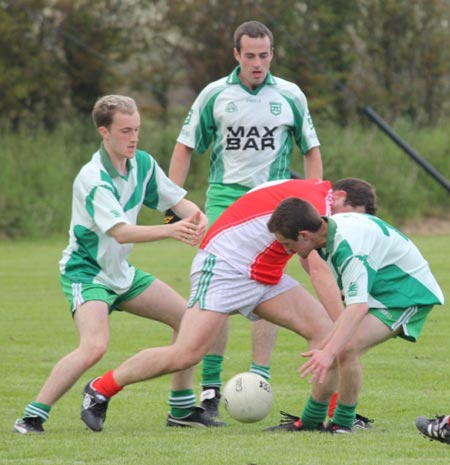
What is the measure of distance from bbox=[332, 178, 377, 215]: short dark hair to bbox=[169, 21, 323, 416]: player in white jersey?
4.39 ft

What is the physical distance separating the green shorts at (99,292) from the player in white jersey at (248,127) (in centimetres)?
109

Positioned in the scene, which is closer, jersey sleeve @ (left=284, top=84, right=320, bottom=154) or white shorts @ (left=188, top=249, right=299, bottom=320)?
white shorts @ (left=188, top=249, right=299, bottom=320)

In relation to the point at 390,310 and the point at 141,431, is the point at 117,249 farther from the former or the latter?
the point at 390,310

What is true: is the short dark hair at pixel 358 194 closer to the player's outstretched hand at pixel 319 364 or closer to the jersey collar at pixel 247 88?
the player's outstretched hand at pixel 319 364

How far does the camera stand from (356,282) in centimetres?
675

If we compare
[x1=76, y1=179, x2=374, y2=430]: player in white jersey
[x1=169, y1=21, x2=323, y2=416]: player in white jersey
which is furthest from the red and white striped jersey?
[x1=169, y1=21, x2=323, y2=416]: player in white jersey

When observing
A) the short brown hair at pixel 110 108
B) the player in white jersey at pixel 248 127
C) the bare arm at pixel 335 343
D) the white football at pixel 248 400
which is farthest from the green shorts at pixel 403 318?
the short brown hair at pixel 110 108

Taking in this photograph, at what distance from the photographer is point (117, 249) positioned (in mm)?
7605

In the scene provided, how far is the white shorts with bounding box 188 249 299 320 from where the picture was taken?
7.36 meters

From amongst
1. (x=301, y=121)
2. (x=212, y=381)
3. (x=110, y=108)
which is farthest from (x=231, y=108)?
(x=212, y=381)

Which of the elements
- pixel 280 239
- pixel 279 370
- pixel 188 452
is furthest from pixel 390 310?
pixel 279 370

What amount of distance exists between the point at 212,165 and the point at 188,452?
2889mm

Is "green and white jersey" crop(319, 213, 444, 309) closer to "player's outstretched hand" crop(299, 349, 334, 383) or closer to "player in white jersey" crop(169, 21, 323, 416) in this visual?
"player's outstretched hand" crop(299, 349, 334, 383)

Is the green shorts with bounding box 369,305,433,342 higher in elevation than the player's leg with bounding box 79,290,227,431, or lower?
Result: higher
